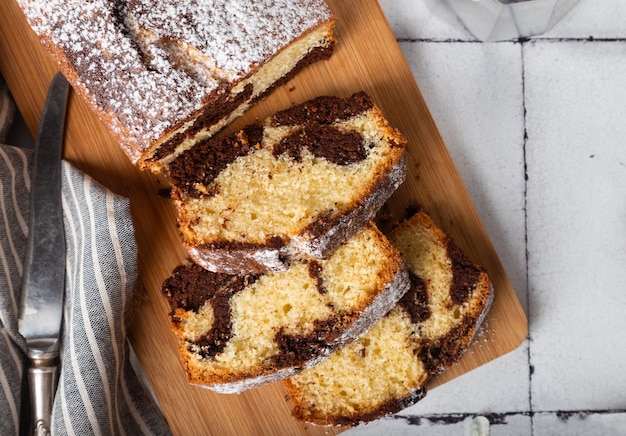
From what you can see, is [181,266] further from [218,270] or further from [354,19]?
[354,19]

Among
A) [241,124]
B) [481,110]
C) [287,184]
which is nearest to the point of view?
[287,184]

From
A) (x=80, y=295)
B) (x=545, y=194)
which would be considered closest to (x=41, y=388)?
(x=80, y=295)

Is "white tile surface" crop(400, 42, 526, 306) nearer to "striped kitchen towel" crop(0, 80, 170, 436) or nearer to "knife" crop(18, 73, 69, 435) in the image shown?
"striped kitchen towel" crop(0, 80, 170, 436)

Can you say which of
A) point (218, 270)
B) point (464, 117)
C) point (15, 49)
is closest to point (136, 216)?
point (218, 270)

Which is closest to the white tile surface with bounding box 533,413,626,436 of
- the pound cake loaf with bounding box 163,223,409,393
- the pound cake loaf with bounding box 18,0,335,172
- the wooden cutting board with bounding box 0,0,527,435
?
the wooden cutting board with bounding box 0,0,527,435

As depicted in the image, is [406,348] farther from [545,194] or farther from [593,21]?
[593,21]

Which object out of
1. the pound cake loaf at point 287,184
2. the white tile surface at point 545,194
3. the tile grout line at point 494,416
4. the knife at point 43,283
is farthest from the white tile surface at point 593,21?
the knife at point 43,283

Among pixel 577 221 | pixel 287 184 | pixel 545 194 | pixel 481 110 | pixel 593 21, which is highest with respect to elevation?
pixel 593 21
